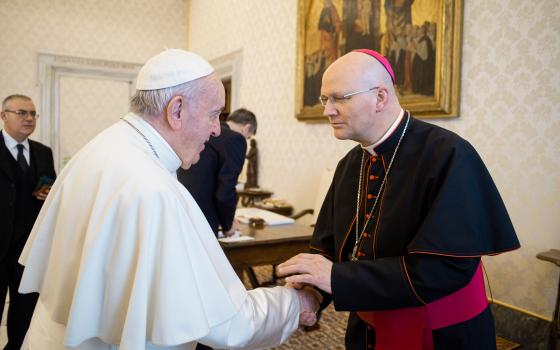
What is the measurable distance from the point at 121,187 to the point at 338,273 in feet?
2.57

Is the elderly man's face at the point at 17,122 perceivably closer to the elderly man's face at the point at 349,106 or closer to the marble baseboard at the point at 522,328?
the elderly man's face at the point at 349,106

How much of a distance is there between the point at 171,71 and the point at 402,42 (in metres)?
3.15

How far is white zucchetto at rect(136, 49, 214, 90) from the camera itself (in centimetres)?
169

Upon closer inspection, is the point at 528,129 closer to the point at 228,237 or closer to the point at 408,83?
the point at 408,83

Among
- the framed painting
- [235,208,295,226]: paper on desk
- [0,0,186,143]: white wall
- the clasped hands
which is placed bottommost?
[235,208,295,226]: paper on desk

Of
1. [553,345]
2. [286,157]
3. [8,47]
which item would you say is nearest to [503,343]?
[553,345]

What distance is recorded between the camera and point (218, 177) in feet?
12.6

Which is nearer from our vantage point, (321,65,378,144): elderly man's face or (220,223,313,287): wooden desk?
(321,65,378,144): elderly man's face

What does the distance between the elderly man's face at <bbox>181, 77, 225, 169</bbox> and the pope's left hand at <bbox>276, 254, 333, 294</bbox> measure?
0.56m

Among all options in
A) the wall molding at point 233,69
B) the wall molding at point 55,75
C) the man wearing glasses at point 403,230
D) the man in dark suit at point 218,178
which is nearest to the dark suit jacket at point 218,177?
the man in dark suit at point 218,178

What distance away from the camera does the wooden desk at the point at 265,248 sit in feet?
11.7

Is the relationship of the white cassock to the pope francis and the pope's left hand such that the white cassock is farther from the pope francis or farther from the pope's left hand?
the pope's left hand

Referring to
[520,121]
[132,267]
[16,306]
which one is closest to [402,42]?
[520,121]

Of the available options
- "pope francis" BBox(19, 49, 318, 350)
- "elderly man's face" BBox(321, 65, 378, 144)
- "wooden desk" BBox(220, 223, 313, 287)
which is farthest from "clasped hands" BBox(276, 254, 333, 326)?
"wooden desk" BBox(220, 223, 313, 287)
